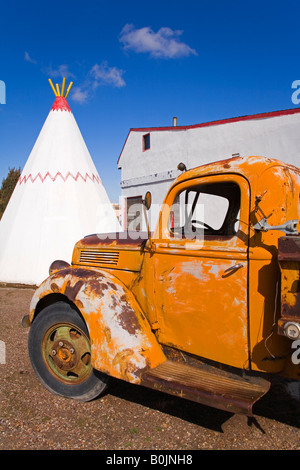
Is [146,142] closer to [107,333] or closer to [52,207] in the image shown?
[52,207]

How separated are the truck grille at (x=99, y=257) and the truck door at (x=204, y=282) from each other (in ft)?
1.96

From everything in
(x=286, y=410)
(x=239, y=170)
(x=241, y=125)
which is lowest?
(x=286, y=410)

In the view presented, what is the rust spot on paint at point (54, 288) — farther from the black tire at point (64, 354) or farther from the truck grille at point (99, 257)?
the truck grille at point (99, 257)

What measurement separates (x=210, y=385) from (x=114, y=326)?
85 cm

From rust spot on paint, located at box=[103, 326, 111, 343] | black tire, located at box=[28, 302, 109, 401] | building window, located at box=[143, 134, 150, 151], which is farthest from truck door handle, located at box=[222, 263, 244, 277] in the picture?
building window, located at box=[143, 134, 150, 151]

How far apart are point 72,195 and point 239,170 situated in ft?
22.9

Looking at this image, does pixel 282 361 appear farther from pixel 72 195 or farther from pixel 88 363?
pixel 72 195

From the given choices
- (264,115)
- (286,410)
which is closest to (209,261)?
(286,410)

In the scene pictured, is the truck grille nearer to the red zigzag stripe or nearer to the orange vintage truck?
the orange vintage truck

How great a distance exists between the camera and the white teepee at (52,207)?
Result: 845 centimetres

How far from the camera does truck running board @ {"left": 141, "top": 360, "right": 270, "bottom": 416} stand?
6.98 feet

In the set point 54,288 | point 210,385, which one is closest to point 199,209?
point 54,288

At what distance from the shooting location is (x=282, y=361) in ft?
7.43

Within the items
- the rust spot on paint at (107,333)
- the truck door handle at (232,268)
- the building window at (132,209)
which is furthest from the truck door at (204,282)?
the building window at (132,209)
